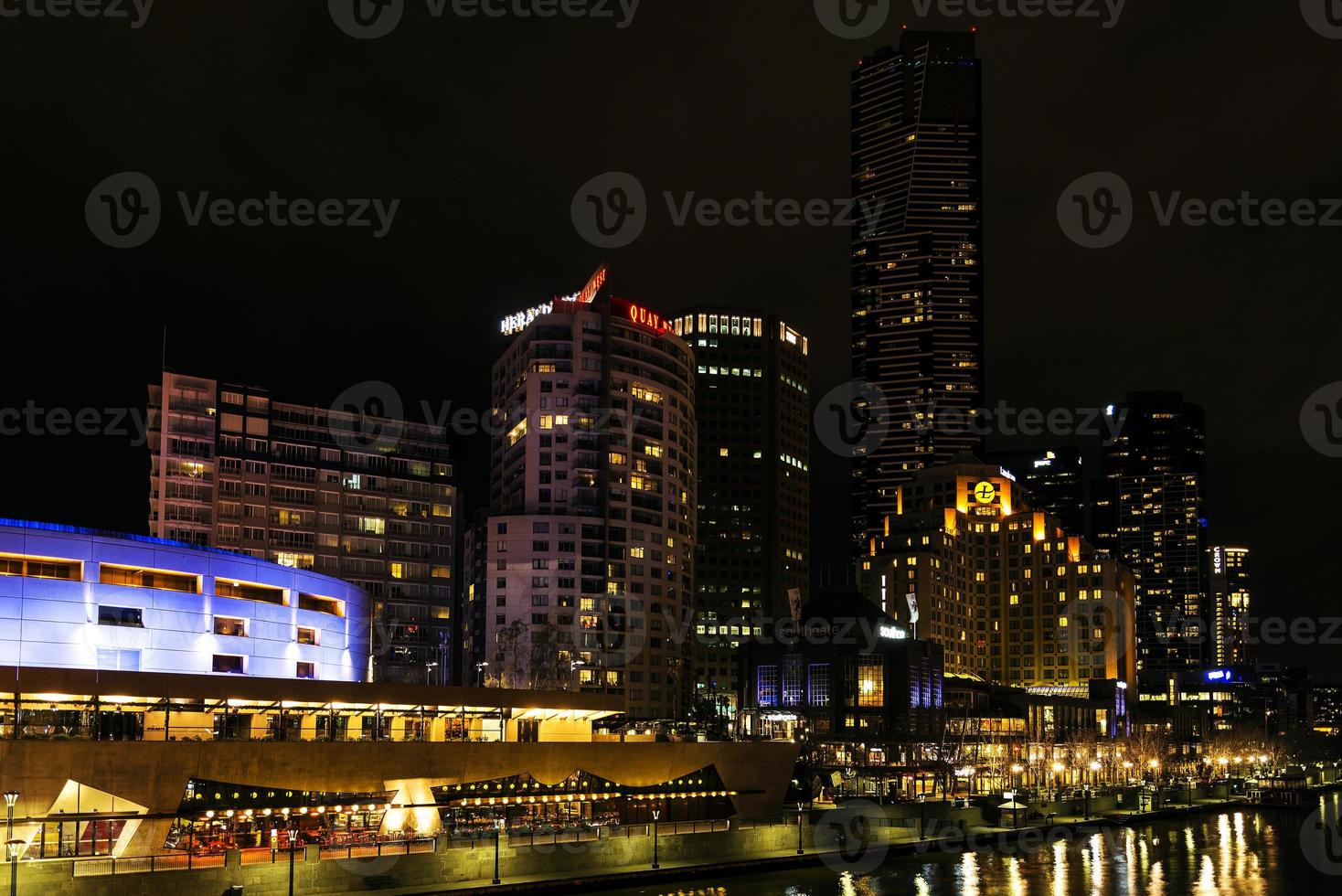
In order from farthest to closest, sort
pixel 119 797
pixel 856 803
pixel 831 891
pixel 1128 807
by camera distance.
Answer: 1. pixel 1128 807
2. pixel 856 803
3. pixel 831 891
4. pixel 119 797

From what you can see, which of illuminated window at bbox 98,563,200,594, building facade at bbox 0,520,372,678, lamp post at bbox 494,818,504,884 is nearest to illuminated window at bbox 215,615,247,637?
building facade at bbox 0,520,372,678

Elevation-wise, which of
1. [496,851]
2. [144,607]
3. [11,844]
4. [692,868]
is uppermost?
[144,607]

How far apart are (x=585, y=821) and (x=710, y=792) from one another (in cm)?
1437

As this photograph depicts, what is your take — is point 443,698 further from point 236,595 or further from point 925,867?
point 925,867

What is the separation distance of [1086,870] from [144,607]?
7743 cm

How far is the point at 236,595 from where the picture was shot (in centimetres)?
10900

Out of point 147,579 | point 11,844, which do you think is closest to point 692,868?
point 147,579

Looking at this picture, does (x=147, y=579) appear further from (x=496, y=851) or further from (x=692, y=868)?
(x=692, y=868)

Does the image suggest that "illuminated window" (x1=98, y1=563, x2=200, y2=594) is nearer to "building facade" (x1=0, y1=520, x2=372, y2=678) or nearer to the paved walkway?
"building facade" (x1=0, y1=520, x2=372, y2=678)

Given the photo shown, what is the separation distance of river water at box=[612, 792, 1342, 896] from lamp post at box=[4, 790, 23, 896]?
119 feet

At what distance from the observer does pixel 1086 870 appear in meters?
113

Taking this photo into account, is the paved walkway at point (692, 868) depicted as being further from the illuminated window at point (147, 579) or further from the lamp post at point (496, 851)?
the illuminated window at point (147, 579)

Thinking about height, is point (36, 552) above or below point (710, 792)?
above

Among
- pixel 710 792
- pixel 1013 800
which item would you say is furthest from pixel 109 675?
pixel 1013 800
